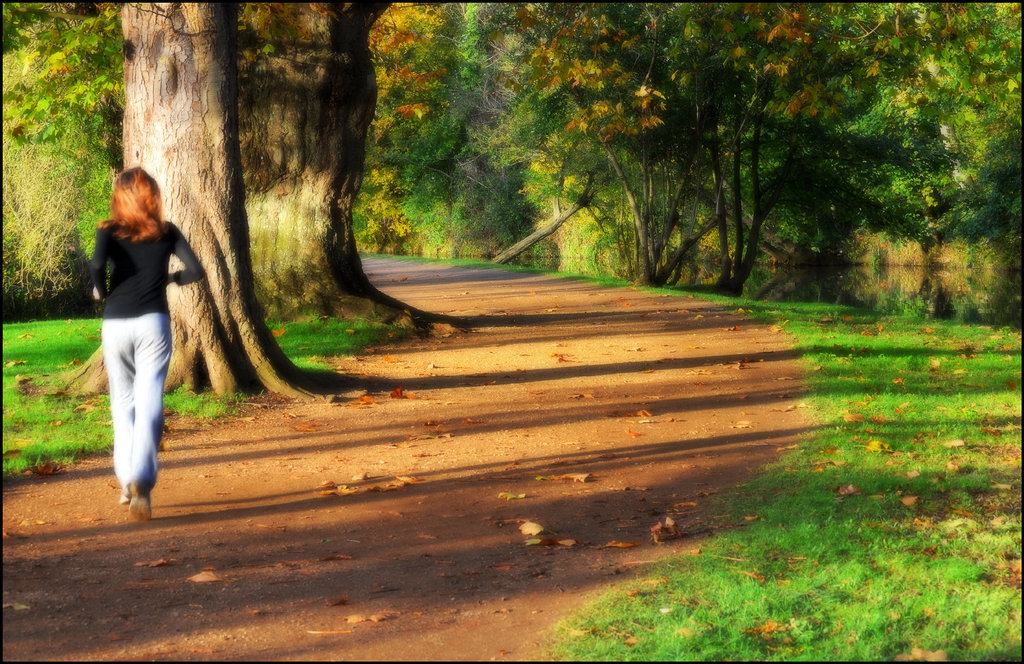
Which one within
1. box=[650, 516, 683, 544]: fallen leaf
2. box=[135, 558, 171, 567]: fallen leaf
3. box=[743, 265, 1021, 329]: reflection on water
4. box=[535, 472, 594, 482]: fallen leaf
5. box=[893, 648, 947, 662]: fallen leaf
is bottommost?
box=[893, 648, 947, 662]: fallen leaf

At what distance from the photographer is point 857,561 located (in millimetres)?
5590

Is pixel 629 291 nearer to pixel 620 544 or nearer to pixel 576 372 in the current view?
pixel 576 372

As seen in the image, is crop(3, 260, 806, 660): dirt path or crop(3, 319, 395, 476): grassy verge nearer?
crop(3, 260, 806, 660): dirt path

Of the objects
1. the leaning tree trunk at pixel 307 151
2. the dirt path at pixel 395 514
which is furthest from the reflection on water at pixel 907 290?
the dirt path at pixel 395 514

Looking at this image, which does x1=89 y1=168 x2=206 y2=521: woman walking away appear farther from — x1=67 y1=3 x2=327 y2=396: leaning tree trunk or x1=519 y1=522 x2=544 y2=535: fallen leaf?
x1=67 y1=3 x2=327 y2=396: leaning tree trunk

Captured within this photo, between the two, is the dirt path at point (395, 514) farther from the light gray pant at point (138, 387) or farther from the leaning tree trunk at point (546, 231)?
the leaning tree trunk at point (546, 231)

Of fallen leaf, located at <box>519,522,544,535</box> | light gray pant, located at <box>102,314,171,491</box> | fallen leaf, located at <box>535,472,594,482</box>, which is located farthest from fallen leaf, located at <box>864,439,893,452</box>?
light gray pant, located at <box>102,314,171,491</box>

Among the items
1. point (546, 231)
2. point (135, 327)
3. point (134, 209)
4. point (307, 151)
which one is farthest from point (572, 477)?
point (546, 231)

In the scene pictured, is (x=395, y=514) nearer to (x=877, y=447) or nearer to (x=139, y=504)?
(x=139, y=504)

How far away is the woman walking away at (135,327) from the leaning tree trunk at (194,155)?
11.9 feet

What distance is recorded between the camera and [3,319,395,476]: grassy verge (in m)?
8.25

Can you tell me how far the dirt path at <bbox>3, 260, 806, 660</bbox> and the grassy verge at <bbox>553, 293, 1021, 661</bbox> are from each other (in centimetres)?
32

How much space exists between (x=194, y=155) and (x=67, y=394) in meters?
2.56

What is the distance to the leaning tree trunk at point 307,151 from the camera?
14484 millimetres
